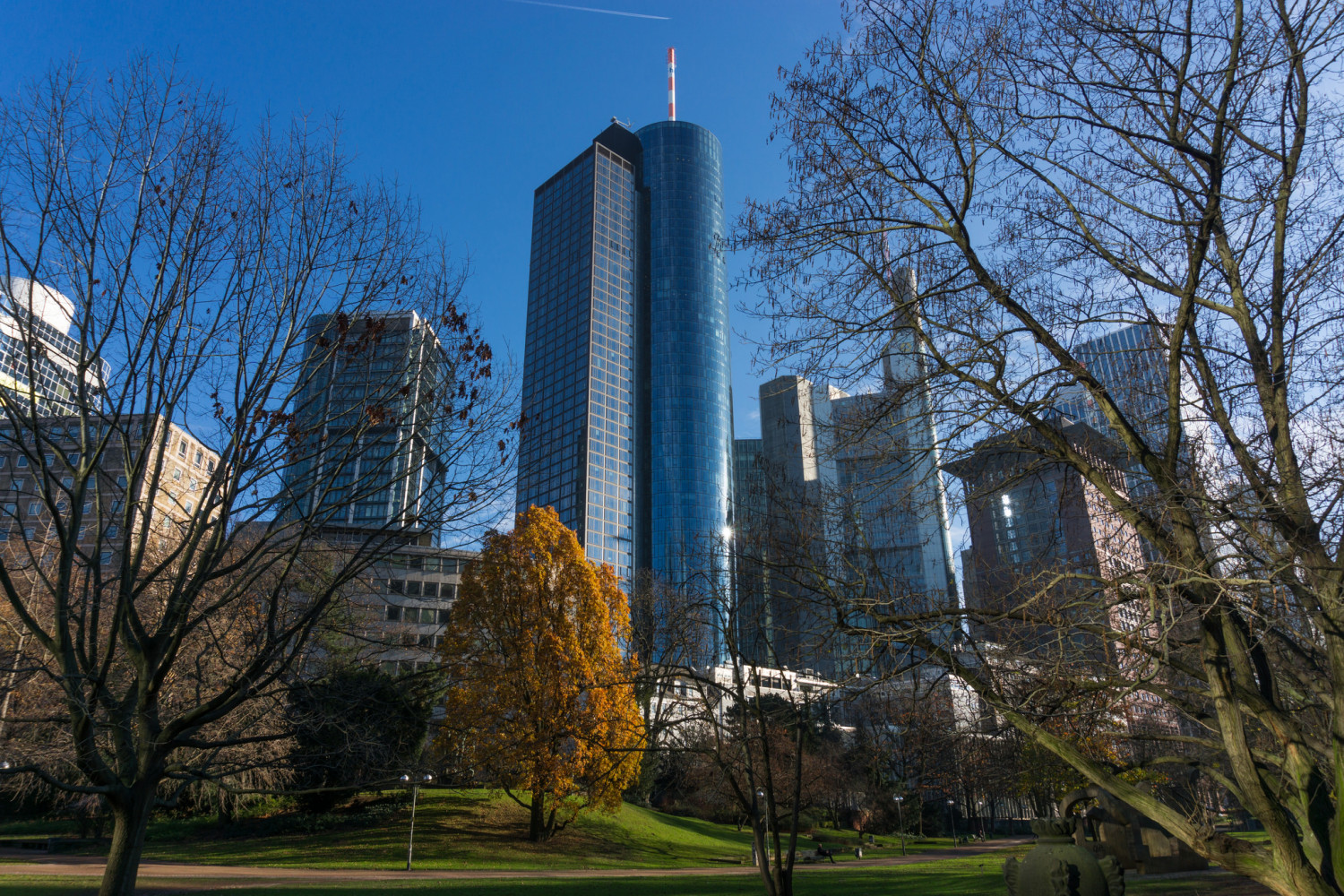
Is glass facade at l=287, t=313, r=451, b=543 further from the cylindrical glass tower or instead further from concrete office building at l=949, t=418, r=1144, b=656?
the cylindrical glass tower

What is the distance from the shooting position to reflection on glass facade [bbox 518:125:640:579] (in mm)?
109938

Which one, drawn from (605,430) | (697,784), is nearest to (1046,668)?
(697,784)

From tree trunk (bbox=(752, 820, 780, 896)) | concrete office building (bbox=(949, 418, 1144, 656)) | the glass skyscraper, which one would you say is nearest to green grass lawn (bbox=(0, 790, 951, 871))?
tree trunk (bbox=(752, 820, 780, 896))

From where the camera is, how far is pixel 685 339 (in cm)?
12331

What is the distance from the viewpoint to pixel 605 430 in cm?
11450

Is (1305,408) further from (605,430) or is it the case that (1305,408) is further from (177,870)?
(605,430)

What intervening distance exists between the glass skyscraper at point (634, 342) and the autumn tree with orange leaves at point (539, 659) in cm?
7560

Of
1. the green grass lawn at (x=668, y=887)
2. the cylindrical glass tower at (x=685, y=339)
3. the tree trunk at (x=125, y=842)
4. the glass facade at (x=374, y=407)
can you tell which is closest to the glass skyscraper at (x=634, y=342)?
the cylindrical glass tower at (x=685, y=339)

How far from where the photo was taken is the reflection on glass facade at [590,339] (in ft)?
361

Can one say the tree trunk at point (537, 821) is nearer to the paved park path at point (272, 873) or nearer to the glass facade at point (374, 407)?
the paved park path at point (272, 873)

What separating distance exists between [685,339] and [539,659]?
104 meters

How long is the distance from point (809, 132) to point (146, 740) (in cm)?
785

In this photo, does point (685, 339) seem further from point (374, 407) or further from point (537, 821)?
point (374, 407)

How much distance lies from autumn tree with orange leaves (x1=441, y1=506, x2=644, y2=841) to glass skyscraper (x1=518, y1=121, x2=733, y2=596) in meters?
75.6
